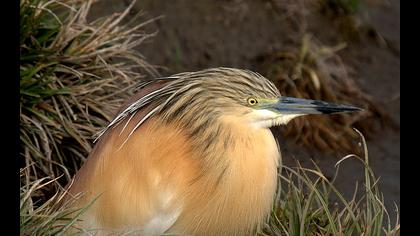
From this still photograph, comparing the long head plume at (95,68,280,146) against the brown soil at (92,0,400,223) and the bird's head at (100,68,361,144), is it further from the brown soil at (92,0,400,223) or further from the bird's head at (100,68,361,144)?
the brown soil at (92,0,400,223)

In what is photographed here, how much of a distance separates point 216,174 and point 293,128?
262 centimetres

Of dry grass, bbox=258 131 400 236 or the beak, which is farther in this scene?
dry grass, bbox=258 131 400 236

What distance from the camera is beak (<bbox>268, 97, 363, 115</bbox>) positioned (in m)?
3.78

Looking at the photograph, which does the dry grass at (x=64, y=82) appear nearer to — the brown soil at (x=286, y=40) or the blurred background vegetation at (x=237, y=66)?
the blurred background vegetation at (x=237, y=66)

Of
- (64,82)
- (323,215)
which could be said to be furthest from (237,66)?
(323,215)

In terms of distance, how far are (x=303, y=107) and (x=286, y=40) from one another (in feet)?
10.3

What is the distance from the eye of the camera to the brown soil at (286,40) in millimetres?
6336

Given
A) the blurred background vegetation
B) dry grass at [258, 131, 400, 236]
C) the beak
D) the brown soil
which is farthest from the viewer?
the brown soil

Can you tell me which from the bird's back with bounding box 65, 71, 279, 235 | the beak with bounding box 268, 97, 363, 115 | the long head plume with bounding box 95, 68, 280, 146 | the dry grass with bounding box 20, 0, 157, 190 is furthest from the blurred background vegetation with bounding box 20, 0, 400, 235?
the long head plume with bounding box 95, 68, 280, 146

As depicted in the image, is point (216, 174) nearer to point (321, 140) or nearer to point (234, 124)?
point (234, 124)

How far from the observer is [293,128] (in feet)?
20.9

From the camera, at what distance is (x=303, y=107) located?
12.5 ft

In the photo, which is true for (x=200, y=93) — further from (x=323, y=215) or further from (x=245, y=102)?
(x=323, y=215)
